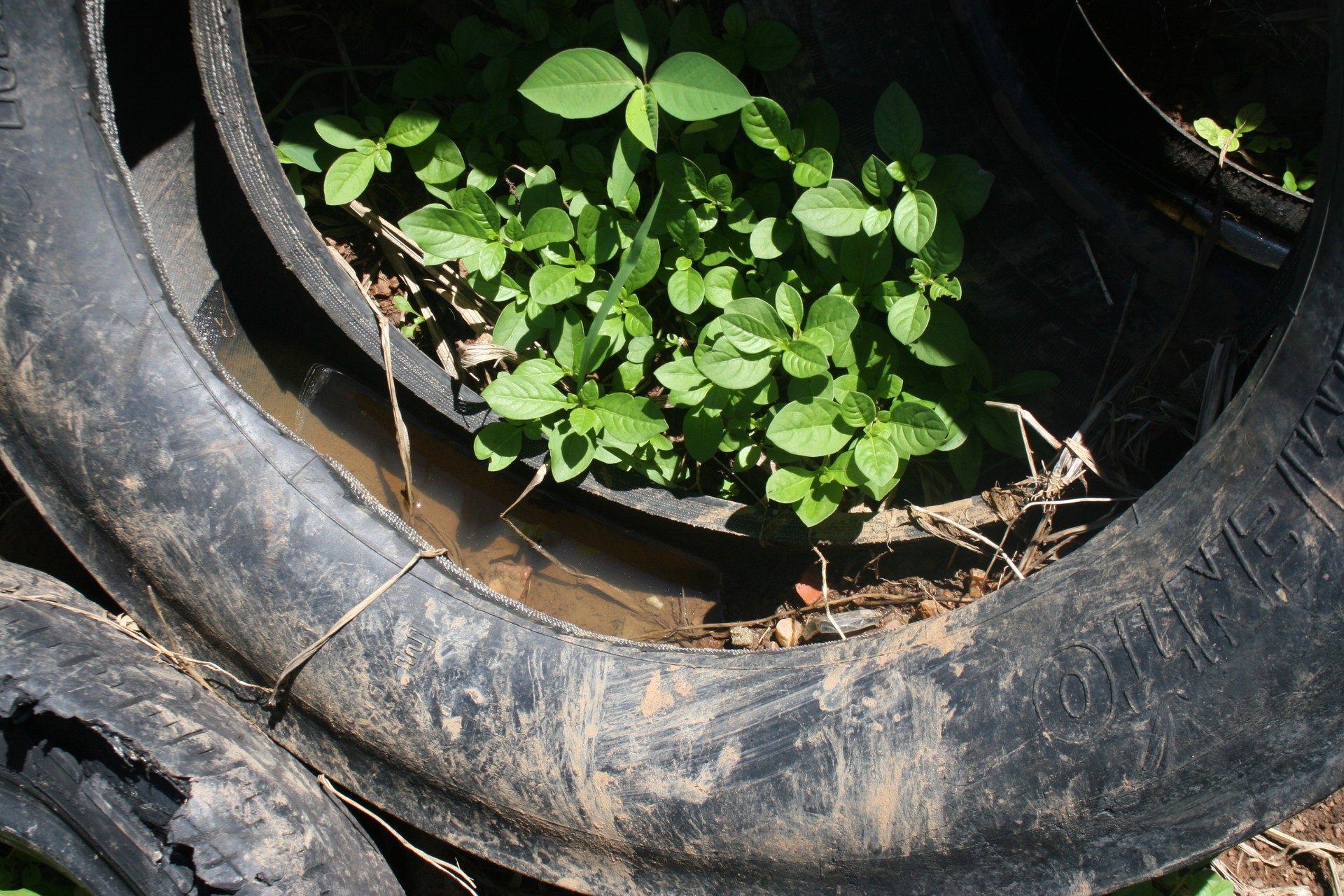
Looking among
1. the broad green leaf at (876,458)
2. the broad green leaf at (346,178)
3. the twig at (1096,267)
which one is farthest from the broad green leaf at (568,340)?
the twig at (1096,267)

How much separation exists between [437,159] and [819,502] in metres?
1.04

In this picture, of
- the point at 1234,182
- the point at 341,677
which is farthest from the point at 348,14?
the point at 1234,182

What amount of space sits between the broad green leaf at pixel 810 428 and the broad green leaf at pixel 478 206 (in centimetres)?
63

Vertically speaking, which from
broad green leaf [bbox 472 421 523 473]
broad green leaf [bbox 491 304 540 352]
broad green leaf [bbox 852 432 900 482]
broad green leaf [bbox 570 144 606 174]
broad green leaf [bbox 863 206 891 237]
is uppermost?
broad green leaf [bbox 863 206 891 237]

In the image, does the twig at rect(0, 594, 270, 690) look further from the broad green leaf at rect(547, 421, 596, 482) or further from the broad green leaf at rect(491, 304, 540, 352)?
the broad green leaf at rect(491, 304, 540, 352)

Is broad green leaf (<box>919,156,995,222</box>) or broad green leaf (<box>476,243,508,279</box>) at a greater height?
broad green leaf (<box>919,156,995,222</box>)

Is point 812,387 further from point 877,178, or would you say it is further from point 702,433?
point 877,178

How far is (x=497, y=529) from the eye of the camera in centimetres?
203

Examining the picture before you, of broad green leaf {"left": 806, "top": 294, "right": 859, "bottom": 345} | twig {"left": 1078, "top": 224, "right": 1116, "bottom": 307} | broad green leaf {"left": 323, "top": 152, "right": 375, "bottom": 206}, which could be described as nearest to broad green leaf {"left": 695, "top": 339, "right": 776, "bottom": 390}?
broad green leaf {"left": 806, "top": 294, "right": 859, "bottom": 345}

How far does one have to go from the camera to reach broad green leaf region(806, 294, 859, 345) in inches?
60.3

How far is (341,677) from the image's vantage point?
1.37 m

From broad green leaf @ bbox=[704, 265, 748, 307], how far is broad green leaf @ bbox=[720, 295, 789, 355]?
13 centimetres

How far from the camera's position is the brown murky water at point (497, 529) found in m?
1.99

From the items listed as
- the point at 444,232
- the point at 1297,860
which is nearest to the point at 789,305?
the point at 444,232
